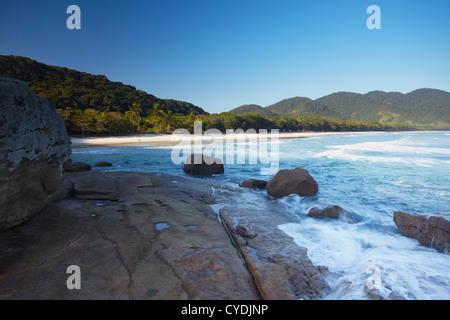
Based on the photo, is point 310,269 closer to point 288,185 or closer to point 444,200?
point 288,185

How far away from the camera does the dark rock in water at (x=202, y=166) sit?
11.4m

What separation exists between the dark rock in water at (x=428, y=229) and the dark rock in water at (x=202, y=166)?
8.32m

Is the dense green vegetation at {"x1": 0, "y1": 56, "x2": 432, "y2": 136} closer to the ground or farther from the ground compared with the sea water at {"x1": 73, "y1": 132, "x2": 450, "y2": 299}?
farther from the ground

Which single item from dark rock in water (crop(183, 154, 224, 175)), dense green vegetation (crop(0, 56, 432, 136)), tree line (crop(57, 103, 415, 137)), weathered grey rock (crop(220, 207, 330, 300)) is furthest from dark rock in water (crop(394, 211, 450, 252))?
dense green vegetation (crop(0, 56, 432, 136))

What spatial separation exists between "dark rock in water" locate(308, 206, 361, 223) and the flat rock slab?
3158mm

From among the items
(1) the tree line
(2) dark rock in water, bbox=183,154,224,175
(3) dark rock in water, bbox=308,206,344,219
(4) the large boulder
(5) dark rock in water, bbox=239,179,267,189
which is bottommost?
(3) dark rock in water, bbox=308,206,344,219

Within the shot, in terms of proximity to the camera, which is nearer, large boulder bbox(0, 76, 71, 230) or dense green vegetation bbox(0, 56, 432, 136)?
large boulder bbox(0, 76, 71, 230)

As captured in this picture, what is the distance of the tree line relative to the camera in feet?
130

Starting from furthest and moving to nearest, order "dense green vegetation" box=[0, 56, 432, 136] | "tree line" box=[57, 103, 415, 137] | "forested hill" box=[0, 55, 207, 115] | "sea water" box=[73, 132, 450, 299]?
"forested hill" box=[0, 55, 207, 115] → "dense green vegetation" box=[0, 56, 432, 136] → "tree line" box=[57, 103, 415, 137] → "sea water" box=[73, 132, 450, 299]

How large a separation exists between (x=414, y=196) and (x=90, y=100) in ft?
233

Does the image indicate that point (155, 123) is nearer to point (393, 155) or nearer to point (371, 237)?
point (393, 155)

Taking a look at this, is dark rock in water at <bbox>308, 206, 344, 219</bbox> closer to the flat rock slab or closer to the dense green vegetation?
the flat rock slab

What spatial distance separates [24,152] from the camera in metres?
3.22
